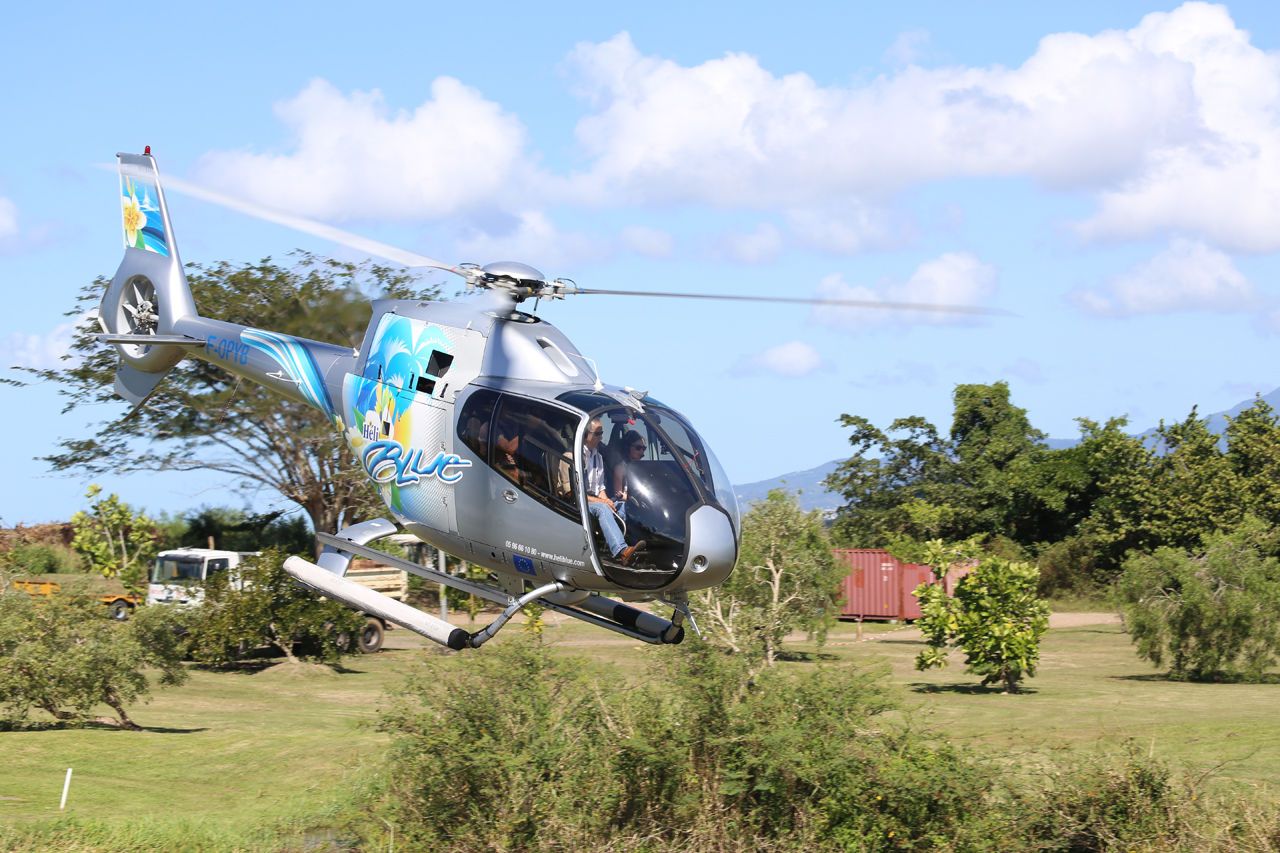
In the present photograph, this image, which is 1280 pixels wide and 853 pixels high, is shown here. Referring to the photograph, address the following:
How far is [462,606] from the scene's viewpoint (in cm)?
3481

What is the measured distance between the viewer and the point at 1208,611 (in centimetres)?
2508

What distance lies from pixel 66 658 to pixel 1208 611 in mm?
22311

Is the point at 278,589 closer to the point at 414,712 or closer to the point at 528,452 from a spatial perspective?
the point at 414,712

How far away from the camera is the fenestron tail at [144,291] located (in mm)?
16281

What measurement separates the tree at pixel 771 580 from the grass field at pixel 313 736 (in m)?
1.44

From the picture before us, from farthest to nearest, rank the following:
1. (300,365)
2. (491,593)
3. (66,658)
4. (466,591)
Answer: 1. (66,658)
2. (300,365)
3. (466,591)
4. (491,593)

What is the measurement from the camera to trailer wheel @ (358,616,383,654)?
29156 mm

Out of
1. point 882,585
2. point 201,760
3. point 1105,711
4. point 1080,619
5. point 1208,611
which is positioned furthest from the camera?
point 1080,619

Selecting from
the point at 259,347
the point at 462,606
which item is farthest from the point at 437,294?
the point at 259,347

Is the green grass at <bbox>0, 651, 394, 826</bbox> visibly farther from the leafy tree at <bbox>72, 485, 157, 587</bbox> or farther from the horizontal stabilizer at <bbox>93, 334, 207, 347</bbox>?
the leafy tree at <bbox>72, 485, 157, 587</bbox>

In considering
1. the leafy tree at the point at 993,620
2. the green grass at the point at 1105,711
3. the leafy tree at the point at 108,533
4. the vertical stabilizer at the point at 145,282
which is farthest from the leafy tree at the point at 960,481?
the vertical stabilizer at the point at 145,282

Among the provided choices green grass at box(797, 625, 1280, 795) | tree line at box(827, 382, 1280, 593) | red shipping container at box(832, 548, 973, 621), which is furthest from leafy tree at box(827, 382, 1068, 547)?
green grass at box(797, 625, 1280, 795)

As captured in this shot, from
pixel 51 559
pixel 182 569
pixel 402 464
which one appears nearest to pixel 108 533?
pixel 51 559

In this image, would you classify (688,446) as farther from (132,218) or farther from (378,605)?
(132,218)
